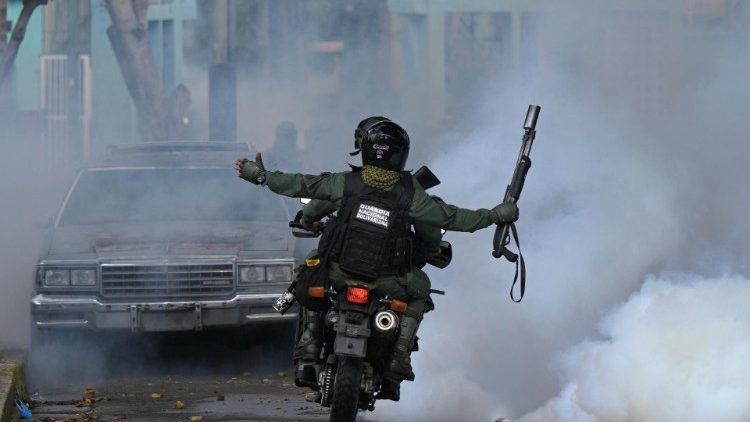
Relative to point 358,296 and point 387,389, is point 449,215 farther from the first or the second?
point 387,389

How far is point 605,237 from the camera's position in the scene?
1123cm

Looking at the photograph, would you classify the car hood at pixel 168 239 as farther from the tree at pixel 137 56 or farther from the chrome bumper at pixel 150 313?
the tree at pixel 137 56

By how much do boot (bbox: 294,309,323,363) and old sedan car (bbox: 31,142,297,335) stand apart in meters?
3.53

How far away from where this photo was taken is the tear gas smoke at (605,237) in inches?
343

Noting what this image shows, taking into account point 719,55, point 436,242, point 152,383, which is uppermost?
point 719,55

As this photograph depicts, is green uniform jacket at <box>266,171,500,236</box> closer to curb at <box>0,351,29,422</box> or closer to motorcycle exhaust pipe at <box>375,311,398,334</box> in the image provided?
motorcycle exhaust pipe at <box>375,311,398,334</box>

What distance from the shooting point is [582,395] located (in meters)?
8.86

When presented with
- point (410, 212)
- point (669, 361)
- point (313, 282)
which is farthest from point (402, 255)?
point (669, 361)

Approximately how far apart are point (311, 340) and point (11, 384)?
108 inches

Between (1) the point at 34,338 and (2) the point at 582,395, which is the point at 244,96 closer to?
(1) the point at 34,338

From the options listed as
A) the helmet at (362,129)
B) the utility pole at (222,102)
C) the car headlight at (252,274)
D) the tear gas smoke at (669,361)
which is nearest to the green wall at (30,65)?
the utility pole at (222,102)

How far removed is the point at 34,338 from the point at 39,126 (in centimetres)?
1483

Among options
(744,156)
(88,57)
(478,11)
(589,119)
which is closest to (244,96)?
(478,11)

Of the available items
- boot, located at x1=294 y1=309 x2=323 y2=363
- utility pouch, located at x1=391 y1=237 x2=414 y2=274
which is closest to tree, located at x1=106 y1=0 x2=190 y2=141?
boot, located at x1=294 y1=309 x2=323 y2=363
